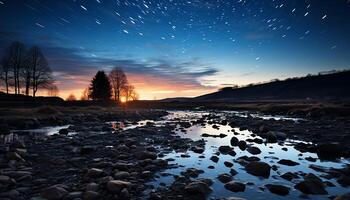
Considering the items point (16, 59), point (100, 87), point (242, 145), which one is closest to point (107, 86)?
point (100, 87)

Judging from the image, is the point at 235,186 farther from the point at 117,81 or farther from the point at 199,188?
the point at 117,81

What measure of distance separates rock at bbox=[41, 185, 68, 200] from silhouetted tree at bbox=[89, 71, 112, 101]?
72.8 meters

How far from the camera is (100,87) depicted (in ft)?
252

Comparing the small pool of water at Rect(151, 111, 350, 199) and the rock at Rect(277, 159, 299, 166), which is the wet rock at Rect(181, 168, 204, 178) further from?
the rock at Rect(277, 159, 299, 166)

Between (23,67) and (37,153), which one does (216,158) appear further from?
(23,67)

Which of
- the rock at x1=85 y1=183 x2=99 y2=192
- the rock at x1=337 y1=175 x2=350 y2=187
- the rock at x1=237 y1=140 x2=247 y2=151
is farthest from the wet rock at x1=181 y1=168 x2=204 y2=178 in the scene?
the rock at x1=237 y1=140 x2=247 y2=151

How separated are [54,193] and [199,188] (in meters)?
3.94

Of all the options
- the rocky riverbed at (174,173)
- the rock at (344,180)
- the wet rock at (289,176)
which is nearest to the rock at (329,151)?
the rocky riverbed at (174,173)

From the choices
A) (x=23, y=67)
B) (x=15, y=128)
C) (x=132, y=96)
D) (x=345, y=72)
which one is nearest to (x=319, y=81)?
(x=345, y=72)

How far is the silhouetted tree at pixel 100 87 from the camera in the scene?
76688mm

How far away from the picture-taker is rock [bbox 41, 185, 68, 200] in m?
6.28

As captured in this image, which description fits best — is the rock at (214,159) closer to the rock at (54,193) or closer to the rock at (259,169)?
the rock at (259,169)

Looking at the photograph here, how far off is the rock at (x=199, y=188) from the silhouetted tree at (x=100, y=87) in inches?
2889

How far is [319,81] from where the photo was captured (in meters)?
194
